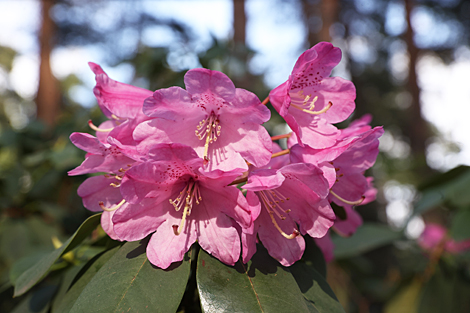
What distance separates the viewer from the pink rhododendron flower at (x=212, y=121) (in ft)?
2.59

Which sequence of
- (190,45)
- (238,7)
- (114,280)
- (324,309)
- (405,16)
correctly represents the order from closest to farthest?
(114,280) < (324,309) < (190,45) < (238,7) < (405,16)

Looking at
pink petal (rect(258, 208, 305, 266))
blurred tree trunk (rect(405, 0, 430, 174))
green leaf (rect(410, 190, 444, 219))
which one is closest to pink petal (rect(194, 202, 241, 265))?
pink petal (rect(258, 208, 305, 266))

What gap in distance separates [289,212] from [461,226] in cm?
137

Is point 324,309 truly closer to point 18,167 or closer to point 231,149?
point 231,149

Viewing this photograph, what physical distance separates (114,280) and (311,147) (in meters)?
0.57

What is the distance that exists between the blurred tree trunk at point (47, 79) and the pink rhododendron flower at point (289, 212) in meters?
5.33

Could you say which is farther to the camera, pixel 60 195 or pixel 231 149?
pixel 60 195

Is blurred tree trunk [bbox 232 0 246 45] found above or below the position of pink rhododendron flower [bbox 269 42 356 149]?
above

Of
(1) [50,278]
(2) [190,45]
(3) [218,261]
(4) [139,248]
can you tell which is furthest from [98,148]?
(2) [190,45]

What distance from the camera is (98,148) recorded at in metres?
0.86

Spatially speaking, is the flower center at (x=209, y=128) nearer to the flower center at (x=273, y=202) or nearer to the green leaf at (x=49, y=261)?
the flower center at (x=273, y=202)

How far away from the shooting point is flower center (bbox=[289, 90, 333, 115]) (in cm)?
94

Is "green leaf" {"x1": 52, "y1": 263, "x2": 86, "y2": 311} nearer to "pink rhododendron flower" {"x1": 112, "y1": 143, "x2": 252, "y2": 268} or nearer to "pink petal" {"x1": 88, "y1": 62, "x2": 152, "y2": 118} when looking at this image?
"pink rhododendron flower" {"x1": 112, "y1": 143, "x2": 252, "y2": 268}

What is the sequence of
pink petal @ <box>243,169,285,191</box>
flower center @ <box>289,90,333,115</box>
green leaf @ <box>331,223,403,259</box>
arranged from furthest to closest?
green leaf @ <box>331,223,403,259</box>, flower center @ <box>289,90,333,115</box>, pink petal @ <box>243,169,285,191</box>
